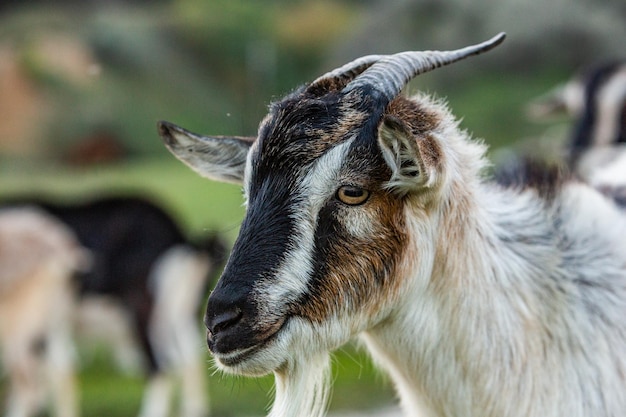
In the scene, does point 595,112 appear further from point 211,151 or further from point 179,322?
point 211,151

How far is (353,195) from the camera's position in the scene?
3.20 m

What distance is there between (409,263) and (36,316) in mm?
5989

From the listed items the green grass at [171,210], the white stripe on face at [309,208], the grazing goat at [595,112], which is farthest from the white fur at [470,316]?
the green grass at [171,210]

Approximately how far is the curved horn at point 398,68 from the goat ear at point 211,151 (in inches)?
20.6

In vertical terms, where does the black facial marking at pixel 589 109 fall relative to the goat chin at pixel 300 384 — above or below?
above

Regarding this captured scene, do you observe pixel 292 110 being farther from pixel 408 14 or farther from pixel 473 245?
pixel 408 14

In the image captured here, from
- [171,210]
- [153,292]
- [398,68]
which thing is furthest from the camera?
[171,210]

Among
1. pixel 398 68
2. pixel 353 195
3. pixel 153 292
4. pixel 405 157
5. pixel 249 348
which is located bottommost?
pixel 153 292

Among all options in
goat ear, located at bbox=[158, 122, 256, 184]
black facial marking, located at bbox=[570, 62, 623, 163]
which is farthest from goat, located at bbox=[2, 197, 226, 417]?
goat ear, located at bbox=[158, 122, 256, 184]

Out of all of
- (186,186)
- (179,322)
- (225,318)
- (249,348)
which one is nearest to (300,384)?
(249,348)

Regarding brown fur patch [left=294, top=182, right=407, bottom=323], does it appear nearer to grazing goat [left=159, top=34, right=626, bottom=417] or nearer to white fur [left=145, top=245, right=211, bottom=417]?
grazing goat [left=159, top=34, right=626, bottom=417]

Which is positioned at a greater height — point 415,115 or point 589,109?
point 589,109

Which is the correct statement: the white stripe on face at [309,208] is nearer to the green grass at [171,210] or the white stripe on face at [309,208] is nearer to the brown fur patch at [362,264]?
the brown fur patch at [362,264]

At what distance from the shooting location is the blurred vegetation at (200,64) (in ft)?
51.4
